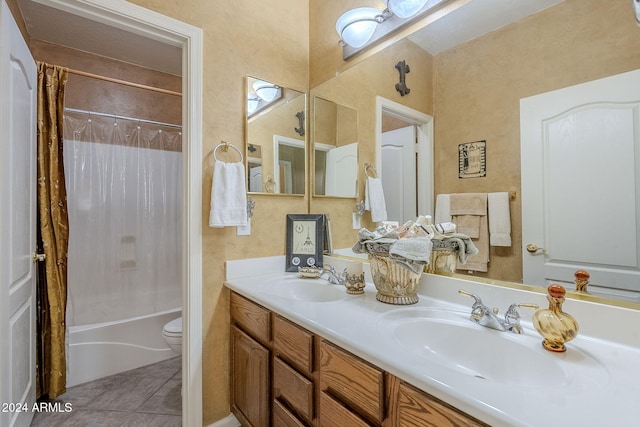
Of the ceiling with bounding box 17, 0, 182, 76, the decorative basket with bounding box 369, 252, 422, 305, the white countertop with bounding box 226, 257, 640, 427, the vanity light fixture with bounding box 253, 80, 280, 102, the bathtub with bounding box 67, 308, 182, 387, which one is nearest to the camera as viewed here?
the white countertop with bounding box 226, 257, 640, 427

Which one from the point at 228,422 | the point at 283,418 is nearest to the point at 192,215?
the point at 283,418

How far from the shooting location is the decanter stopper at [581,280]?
862 mm

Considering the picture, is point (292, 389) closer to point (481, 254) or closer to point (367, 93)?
point (481, 254)

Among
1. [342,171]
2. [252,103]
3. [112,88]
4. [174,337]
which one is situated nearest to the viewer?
[252,103]

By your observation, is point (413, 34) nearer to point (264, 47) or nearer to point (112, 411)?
point (264, 47)

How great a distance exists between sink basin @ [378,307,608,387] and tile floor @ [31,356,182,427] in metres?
1.53

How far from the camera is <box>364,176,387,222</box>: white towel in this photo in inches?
59.2

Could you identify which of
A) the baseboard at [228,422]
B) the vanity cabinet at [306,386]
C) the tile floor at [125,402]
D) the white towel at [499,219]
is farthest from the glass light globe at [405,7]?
the tile floor at [125,402]

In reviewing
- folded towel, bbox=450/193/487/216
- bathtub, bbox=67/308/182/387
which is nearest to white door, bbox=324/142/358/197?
folded towel, bbox=450/193/487/216

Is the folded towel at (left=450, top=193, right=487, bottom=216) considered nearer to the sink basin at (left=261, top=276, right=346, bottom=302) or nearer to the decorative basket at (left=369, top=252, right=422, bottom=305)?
the decorative basket at (left=369, top=252, right=422, bottom=305)

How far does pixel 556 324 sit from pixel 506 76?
2.78 feet

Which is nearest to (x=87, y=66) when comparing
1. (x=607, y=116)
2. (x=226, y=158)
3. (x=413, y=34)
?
(x=226, y=158)

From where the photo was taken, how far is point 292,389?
3.46 ft

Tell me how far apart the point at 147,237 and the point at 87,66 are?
1442mm
